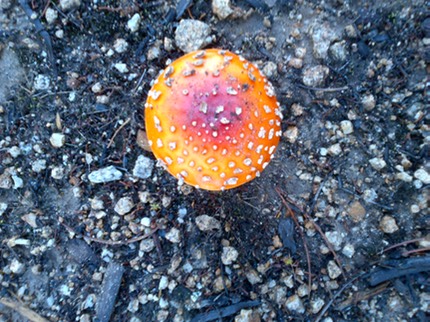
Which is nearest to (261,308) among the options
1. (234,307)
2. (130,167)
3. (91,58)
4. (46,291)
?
(234,307)

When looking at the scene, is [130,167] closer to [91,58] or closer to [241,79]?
[91,58]

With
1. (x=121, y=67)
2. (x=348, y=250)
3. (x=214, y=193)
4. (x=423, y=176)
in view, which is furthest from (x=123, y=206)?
(x=423, y=176)

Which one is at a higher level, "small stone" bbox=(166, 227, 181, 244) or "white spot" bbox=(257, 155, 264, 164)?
"white spot" bbox=(257, 155, 264, 164)

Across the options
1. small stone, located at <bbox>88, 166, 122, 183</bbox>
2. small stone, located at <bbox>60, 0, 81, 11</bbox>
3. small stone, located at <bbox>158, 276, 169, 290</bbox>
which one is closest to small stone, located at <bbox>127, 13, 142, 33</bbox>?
small stone, located at <bbox>60, 0, 81, 11</bbox>

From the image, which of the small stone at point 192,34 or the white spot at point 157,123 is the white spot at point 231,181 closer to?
the white spot at point 157,123

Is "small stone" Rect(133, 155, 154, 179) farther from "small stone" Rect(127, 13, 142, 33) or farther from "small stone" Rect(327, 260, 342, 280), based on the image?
"small stone" Rect(327, 260, 342, 280)

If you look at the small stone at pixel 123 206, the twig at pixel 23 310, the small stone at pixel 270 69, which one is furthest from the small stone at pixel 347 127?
the twig at pixel 23 310

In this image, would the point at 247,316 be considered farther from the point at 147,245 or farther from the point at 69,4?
the point at 69,4
